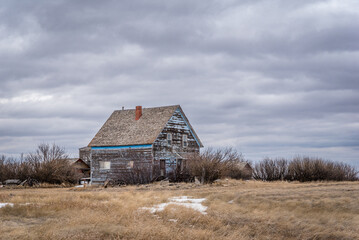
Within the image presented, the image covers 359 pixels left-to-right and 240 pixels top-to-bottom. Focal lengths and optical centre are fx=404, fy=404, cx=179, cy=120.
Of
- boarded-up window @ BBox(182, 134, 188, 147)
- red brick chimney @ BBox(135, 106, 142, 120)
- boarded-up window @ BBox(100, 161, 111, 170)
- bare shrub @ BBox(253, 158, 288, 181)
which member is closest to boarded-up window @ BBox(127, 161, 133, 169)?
boarded-up window @ BBox(100, 161, 111, 170)

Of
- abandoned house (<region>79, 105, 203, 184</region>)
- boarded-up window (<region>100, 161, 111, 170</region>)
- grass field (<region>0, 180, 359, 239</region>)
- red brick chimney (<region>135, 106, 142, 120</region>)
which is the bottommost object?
grass field (<region>0, 180, 359, 239</region>)

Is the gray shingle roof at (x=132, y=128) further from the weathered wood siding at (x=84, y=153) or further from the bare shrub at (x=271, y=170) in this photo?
the weathered wood siding at (x=84, y=153)

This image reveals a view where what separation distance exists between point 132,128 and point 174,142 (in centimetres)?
436

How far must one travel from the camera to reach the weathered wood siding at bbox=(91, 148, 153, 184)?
37.0 m

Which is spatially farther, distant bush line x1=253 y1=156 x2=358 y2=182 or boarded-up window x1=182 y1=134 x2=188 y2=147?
boarded-up window x1=182 y1=134 x2=188 y2=147

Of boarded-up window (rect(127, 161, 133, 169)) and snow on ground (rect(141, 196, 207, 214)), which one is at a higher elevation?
boarded-up window (rect(127, 161, 133, 169))

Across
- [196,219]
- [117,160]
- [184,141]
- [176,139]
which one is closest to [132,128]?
[117,160]

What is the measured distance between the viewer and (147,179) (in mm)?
33938

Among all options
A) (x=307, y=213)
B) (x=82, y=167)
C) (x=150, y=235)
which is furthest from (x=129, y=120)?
(x=150, y=235)

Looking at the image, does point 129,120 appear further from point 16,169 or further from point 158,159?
point 16,169

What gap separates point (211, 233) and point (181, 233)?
0.86m

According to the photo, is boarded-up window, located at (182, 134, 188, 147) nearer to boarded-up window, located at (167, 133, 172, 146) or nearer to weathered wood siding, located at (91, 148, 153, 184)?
boarded-up window, located at (167, 133, 172, 146)

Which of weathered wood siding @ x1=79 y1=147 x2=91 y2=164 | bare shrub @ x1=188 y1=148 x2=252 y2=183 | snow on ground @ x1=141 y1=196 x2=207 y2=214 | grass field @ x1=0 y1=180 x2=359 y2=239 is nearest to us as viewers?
grass field @ x1=0 y1=180 x2=359 y2=239

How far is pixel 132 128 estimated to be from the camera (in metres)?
39.8
